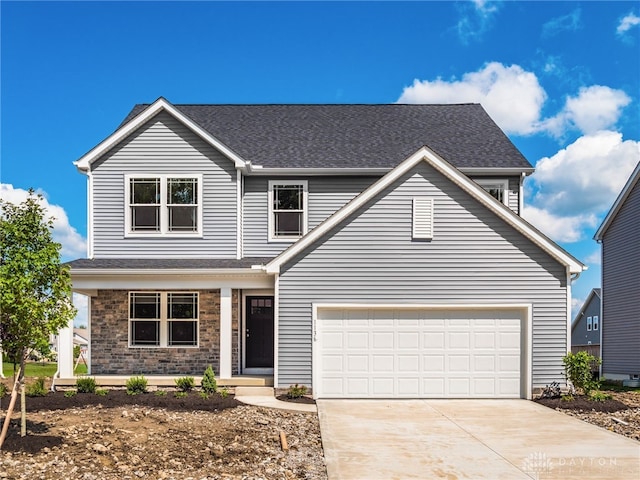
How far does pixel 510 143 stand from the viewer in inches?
721

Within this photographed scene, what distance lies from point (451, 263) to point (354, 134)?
6380mm

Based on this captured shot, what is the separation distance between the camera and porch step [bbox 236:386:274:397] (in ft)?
47.0

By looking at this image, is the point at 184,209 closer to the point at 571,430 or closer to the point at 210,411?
the point at 210,411

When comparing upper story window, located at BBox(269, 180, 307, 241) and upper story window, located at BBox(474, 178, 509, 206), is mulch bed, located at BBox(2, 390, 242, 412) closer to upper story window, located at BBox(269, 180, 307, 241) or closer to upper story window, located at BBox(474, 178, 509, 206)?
upper story window, located at BBox(269, 180, 307, 241)

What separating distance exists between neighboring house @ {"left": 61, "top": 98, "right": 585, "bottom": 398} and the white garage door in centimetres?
3

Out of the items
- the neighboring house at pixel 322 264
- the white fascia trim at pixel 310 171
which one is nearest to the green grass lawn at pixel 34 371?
the neighboring house at pixel 322 264

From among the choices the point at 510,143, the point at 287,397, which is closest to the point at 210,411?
the point at 287,397

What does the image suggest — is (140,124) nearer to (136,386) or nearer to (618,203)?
(136,386)

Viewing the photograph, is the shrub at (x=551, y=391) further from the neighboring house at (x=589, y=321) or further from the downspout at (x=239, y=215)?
the neighboring house at (x=589, y=321)

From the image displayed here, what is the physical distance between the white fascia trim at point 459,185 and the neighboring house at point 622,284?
8926 millimetres

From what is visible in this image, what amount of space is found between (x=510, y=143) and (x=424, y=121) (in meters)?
3.08

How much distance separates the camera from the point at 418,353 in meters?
14.4

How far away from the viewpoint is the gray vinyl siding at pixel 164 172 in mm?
16328

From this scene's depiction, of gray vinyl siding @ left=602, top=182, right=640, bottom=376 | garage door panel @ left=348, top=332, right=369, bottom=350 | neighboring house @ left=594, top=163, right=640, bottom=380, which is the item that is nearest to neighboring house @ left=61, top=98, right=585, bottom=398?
garage door panel @ left=348, top=332, right=369, bottom=350
